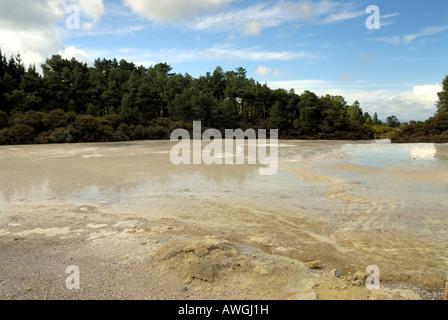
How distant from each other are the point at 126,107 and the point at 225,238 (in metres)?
34.5

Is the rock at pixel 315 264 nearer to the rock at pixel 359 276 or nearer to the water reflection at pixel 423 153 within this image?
the rock at pixel 359 276

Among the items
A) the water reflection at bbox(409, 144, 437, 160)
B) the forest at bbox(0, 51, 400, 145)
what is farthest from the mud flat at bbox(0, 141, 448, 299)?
the forest at bbox(0, 51, 400, 145)

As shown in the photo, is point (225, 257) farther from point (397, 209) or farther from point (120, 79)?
point (120, 79)

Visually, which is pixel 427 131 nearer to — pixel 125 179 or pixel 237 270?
pixel 125 179

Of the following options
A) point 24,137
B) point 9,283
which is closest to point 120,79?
point 24,137

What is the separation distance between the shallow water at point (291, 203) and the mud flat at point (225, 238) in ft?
0.08

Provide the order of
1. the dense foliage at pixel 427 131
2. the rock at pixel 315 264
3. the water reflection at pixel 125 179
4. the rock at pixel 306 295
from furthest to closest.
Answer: the dense foliage at pixel 427 131, the water reflection at pixel 125 179, the rock at pixel 315 264, the rock at pixel 306 295

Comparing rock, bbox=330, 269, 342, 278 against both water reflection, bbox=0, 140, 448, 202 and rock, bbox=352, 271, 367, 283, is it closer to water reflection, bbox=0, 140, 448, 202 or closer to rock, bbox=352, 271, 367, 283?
rock, bbox=352, 271, 367, 283

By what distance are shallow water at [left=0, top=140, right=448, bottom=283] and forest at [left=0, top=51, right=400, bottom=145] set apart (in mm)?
16162

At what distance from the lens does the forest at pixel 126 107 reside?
25750 millimetres

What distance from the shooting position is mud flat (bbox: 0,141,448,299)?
2830mm

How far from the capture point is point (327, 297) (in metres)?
2.58

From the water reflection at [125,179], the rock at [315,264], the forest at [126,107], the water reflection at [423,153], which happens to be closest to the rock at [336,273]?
the rock at [315,264]
